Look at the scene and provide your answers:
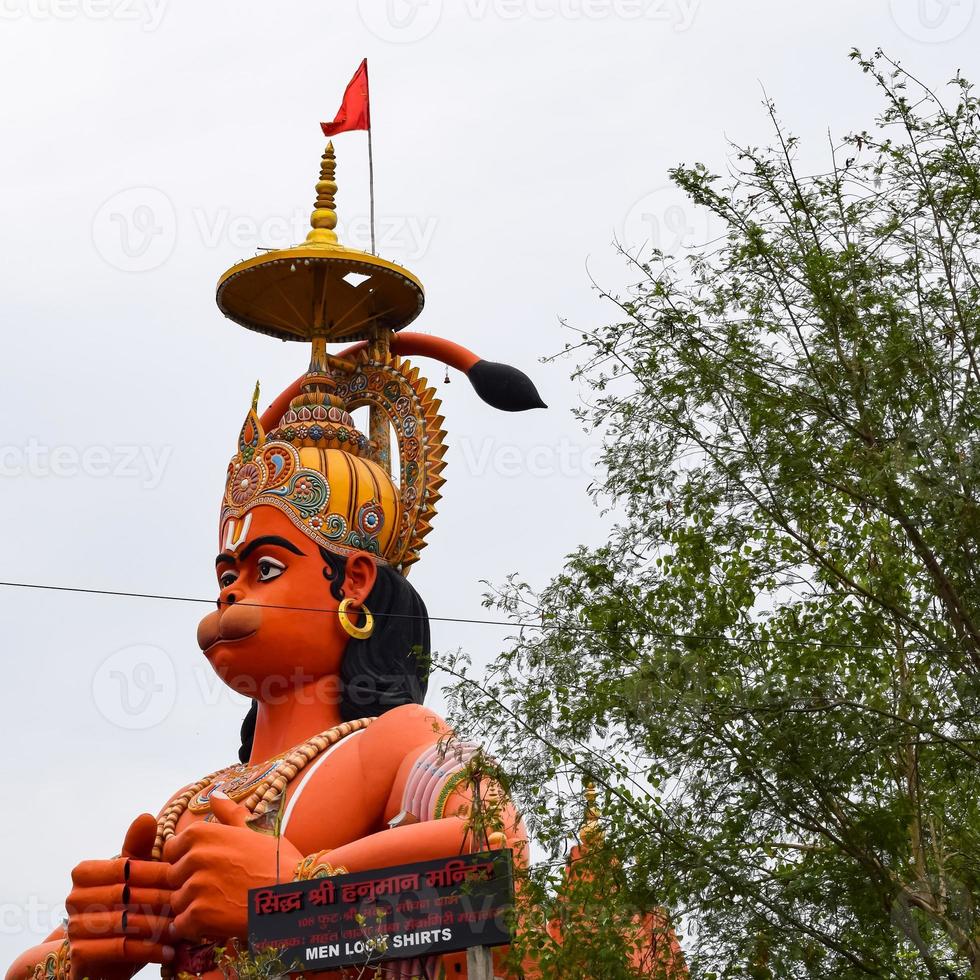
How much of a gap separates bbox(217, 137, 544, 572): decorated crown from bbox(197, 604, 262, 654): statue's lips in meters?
0.74

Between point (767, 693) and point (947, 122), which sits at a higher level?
point (947, 122)

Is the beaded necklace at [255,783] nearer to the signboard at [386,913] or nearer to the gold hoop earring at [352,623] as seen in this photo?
the gold hoop earring at [352,623]

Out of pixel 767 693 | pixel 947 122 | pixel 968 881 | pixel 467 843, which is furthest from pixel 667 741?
pixel 947 122

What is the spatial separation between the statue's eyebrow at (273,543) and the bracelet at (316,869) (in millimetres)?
2487

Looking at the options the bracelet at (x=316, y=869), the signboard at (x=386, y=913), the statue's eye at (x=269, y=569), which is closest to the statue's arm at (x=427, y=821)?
the bracelet at (x=316, y=869)

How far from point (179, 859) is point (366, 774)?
1.38 m

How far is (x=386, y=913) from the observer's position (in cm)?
960

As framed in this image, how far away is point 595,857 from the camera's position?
26.6ft

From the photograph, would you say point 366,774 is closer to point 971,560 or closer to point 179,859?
point 179,859

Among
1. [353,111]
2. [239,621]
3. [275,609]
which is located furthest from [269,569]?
[353,111]

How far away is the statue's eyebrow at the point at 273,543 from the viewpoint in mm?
12438

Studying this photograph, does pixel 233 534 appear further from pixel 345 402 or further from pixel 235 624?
pixel 345 402

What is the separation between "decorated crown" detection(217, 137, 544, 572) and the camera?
1271 centimetres

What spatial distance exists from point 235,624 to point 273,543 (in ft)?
2.21
